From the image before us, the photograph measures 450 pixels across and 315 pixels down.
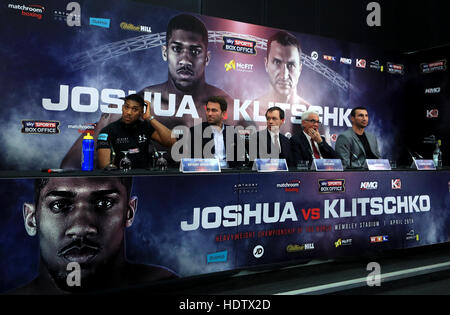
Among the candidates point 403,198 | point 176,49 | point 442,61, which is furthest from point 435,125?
point 176,49

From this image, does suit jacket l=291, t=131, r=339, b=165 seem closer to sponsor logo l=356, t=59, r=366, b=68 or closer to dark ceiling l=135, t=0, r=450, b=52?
dark ceiling l=135, t=0, r=450, b=52

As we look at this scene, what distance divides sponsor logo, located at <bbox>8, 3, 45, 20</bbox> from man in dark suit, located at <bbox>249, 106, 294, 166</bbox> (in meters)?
2.27

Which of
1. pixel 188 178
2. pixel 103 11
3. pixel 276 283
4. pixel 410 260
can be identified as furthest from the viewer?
pixel 103 11

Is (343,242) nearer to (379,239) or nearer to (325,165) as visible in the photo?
(379,239)

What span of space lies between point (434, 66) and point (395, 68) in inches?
19.9

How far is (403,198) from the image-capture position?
269 centimetres

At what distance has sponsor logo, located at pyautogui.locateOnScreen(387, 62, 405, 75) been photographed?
5152 millimetres

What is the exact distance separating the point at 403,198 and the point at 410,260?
552mm

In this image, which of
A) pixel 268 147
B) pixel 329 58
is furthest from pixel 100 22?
pixel 329 58

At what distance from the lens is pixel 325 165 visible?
2426mm

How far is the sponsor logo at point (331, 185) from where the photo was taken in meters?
2.36

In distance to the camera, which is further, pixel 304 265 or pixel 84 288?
pixel 304 265

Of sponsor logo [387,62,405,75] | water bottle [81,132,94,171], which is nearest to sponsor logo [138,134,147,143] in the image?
water bottle [81,132,94,171]

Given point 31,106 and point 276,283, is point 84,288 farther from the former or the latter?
point 31,106
